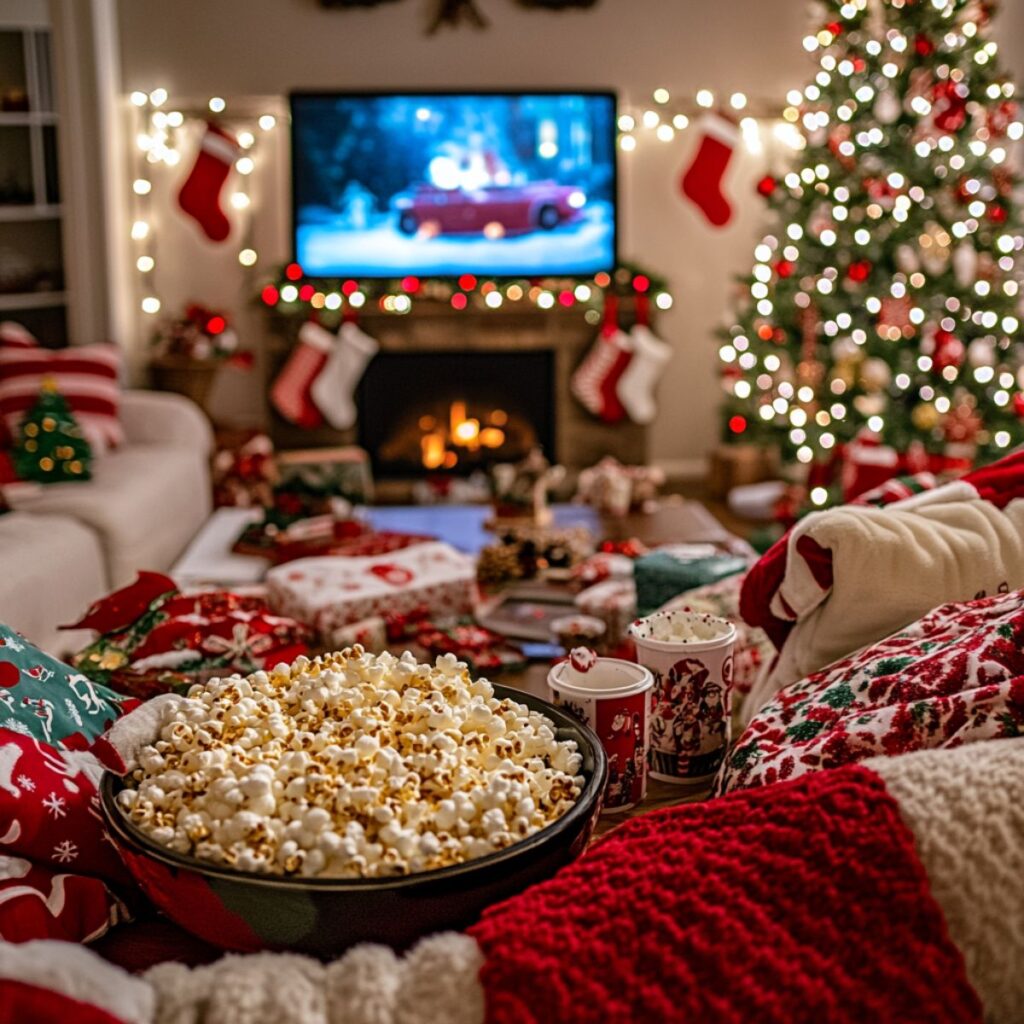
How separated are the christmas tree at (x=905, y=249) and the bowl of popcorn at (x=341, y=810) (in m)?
3.34

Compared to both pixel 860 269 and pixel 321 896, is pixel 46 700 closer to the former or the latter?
pixel 321 896

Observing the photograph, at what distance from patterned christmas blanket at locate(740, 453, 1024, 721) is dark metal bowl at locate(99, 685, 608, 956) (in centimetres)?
55

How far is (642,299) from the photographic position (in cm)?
526

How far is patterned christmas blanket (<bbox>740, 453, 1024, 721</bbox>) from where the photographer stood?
1333mm

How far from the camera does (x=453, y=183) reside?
5.18 metres

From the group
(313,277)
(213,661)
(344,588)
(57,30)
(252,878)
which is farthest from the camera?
(313,277)

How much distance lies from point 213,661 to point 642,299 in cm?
394

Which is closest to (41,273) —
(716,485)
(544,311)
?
(544,311)

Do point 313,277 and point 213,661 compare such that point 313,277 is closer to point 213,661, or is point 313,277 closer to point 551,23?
point 551,23

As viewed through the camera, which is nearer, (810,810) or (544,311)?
(810,810)

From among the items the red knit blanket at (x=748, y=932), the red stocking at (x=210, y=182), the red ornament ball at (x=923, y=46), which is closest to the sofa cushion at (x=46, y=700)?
the red knit blanket at (x=748, y=932)

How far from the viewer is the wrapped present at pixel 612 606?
1.96 meters

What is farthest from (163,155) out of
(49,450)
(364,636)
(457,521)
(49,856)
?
(49,856)

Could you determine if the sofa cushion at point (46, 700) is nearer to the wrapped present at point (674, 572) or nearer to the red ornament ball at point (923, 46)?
the wrapped present at point (674, 572)
